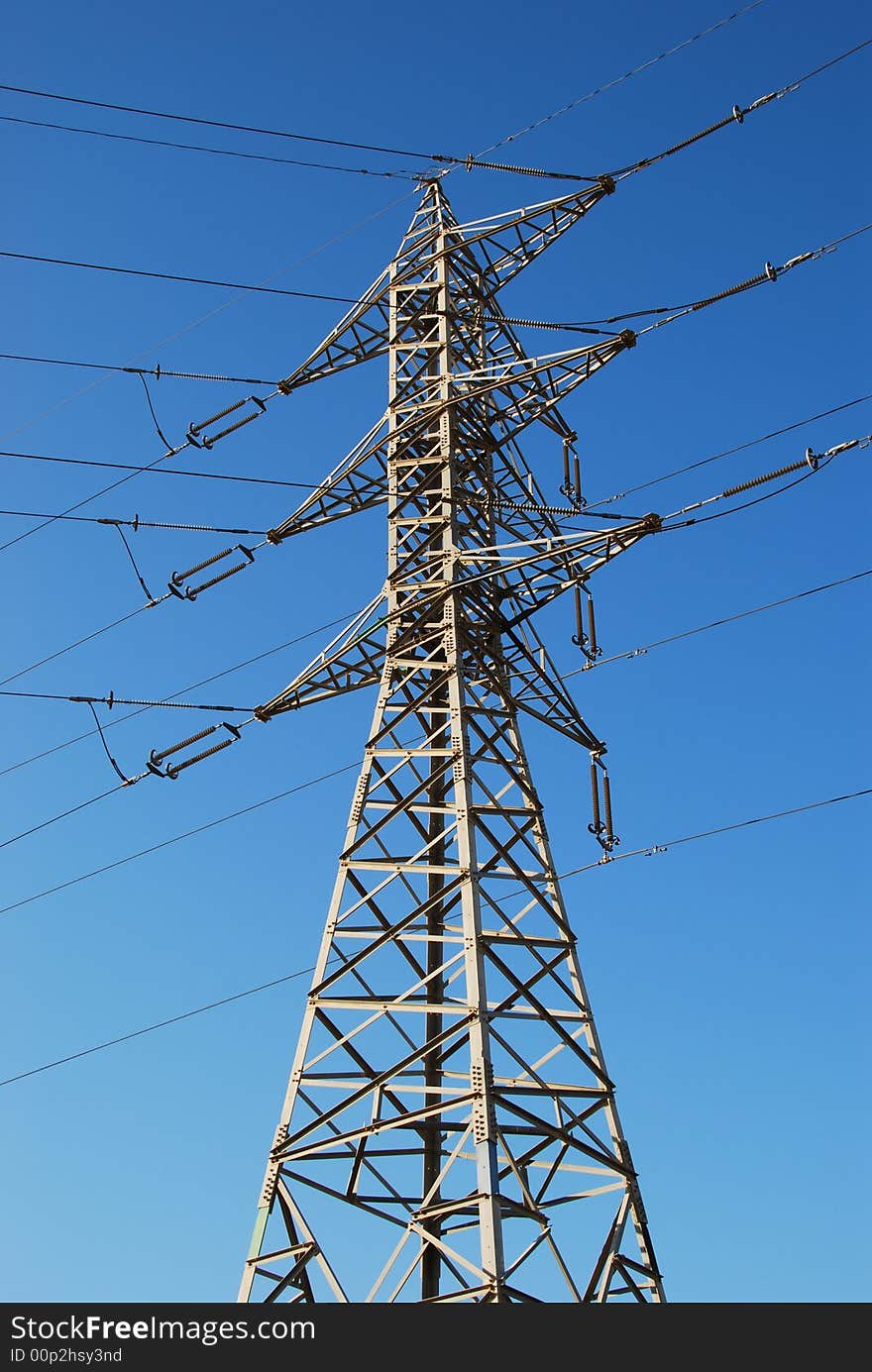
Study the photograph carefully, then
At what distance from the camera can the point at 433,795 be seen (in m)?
20.9

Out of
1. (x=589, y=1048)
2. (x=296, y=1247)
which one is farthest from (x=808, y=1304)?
(x=296, y=1247)

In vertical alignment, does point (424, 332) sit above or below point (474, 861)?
above

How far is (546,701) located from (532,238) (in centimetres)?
822

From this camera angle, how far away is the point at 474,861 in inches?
722

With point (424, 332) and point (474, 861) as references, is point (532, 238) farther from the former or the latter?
point (474, 861)

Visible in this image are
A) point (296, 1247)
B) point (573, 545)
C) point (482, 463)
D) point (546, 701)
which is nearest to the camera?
point (296, 1247)

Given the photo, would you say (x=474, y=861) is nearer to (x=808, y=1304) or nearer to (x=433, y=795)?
(x=433, y=795)

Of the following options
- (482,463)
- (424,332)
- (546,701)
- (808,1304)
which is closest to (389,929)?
(546,701)

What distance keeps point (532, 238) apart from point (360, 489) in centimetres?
524

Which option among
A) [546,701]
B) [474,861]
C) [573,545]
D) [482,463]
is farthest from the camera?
[482,463]
